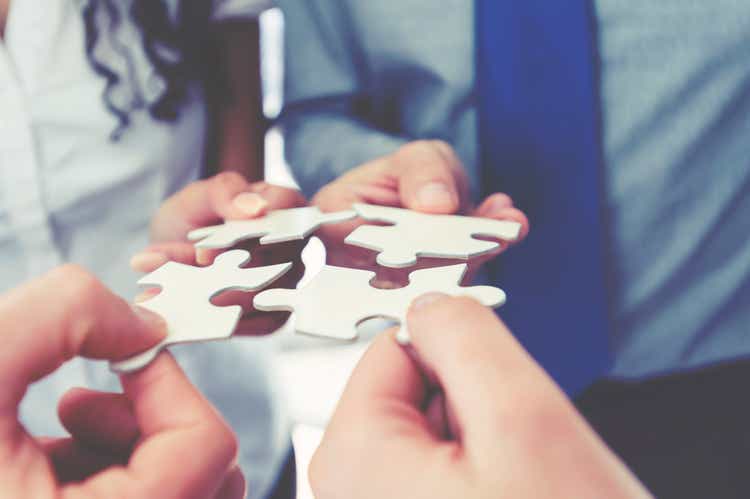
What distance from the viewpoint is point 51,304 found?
487 mm

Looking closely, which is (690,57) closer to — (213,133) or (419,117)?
(419,117)

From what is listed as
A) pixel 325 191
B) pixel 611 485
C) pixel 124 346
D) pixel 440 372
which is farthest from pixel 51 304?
pixel 325 191

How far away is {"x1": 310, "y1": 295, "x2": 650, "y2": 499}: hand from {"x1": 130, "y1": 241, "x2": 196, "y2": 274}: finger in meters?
0.36

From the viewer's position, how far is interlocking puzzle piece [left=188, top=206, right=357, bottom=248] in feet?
2.69

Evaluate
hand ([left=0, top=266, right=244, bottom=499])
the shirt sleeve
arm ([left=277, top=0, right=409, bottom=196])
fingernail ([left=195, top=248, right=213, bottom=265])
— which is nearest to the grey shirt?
arm ([left=277, top=0, right=409, bottom=196])

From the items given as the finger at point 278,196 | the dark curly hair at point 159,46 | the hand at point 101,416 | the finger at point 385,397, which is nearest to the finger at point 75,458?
the hand at point 101,416

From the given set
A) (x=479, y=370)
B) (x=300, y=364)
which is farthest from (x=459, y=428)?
(x=300, y=364)

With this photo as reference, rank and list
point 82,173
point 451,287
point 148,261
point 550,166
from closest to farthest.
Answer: point 451,287, point 148,261, point 550,166, point 82,173

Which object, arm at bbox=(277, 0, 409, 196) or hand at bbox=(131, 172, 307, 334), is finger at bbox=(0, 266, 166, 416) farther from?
arm at bbox=(277, 0, 409, 196)

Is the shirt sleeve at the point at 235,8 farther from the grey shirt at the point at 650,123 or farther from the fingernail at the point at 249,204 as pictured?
the fingernail at the point at 249,204

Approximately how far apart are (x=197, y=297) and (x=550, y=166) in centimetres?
52

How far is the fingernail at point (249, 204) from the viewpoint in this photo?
885 mm

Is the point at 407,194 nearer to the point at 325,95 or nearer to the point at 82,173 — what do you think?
the point at 325,95

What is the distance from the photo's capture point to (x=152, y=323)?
575 millimetres
